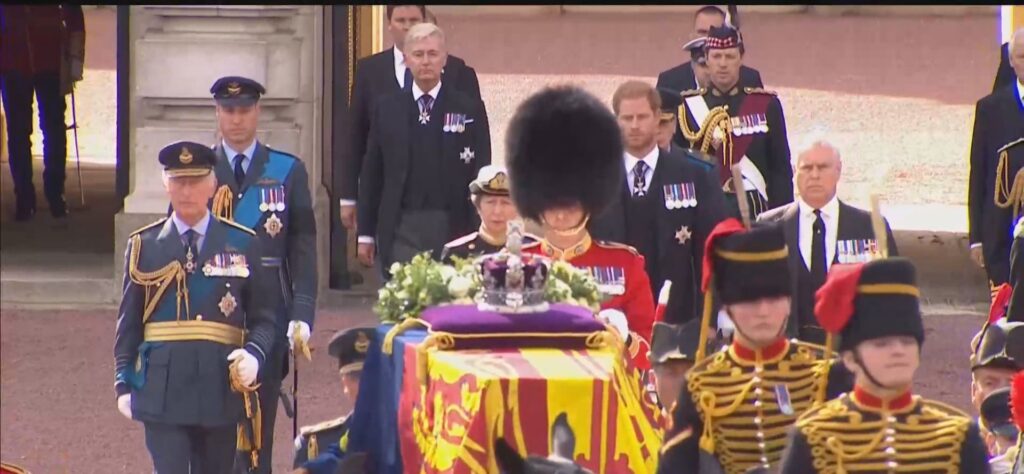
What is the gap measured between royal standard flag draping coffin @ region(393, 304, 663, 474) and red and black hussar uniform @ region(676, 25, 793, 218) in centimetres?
342

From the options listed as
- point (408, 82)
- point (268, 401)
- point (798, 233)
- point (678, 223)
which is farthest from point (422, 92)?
point (798, 233)

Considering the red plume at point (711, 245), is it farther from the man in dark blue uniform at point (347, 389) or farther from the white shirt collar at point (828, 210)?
the white shirt collar at point (828, 210)

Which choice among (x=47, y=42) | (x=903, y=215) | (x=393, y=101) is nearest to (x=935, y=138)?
(x=903, y=215)

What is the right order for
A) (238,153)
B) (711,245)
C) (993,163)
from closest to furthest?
(711,245)
(238,153)
(993,163)

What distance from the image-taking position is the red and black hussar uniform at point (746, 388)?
244 inches

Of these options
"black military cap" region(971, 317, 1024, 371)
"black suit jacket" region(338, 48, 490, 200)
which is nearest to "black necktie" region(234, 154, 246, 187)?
"black suit jacket" region(338, 48, 490, 200)

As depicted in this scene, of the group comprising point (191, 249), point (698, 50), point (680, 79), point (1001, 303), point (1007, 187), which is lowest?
point (1001, 303)

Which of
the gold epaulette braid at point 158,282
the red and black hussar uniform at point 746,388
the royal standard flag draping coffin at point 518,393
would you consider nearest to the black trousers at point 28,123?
the gold epaulette braid at point 158,282

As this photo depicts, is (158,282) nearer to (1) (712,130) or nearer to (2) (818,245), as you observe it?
(2) (818,245)

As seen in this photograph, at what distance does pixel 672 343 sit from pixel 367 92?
381 cm

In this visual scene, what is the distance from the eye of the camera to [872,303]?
5.82 meters

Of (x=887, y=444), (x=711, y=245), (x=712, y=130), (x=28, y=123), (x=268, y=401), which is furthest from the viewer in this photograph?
(x=28, y=123)

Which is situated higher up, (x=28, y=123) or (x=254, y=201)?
(x=28, y=123)

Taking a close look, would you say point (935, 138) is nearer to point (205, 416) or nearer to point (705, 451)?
point (205, 416)
